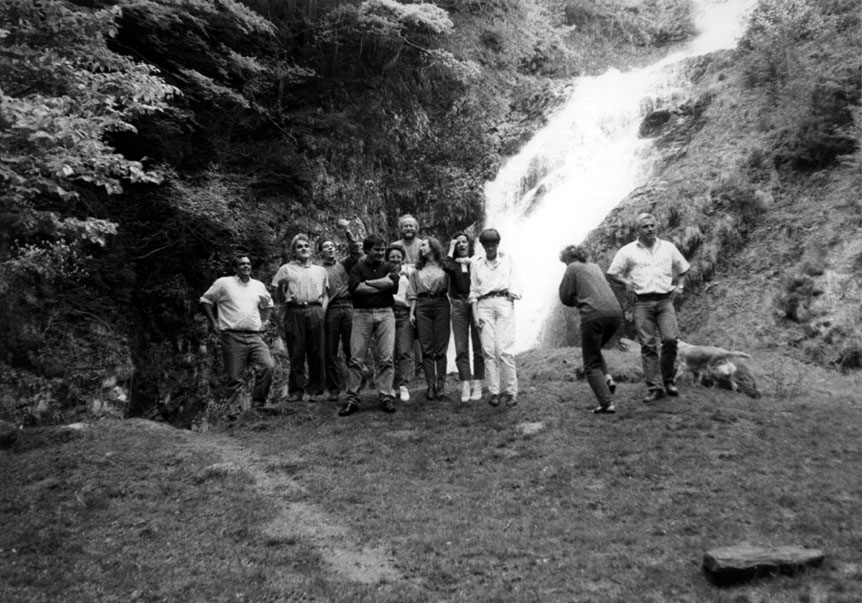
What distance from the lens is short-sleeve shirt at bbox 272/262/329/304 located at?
8312 mm

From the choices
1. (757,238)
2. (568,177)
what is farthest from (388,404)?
(568,177)

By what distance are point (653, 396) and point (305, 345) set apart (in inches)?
178

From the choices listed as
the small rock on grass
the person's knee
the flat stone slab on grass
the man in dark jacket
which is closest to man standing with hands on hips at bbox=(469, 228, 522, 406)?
the man in dark jacket

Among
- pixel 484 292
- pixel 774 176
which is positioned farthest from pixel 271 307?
pixel 774 176

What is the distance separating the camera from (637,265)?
7273 millimetres

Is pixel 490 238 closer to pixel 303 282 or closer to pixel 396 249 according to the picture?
pixel 396 249

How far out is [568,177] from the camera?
17.2 metres

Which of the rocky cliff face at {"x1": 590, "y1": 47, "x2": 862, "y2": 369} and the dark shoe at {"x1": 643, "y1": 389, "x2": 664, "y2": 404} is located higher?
the rocky cliff face at {"x1": 590, "y1": 47, "x2": 862, "y2": 369}

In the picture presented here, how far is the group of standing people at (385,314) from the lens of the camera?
746 centimetres

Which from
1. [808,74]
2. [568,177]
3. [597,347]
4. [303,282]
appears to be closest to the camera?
[597,347]

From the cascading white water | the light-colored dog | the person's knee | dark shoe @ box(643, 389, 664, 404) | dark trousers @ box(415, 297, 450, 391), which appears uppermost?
the cascading white water

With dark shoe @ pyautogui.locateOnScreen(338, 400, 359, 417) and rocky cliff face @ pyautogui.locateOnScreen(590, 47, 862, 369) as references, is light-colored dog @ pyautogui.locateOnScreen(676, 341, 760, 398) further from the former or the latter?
dark shoe @ pyautogui.locateOnScreen(338, 400, 359, 417)

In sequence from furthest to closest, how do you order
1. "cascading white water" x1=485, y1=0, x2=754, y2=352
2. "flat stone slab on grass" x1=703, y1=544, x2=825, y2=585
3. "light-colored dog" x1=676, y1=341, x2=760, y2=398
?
"cascading white water" x1=485, y1=0, x2=754, y2=352 → "light-colored dog" x1=676, y1=341, x2=760, y2=398 → "flat stone slab on grass" x1=703, y1=544, x2=825, y2=585

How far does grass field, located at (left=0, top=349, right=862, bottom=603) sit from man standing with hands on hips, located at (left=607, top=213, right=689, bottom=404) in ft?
1.21
